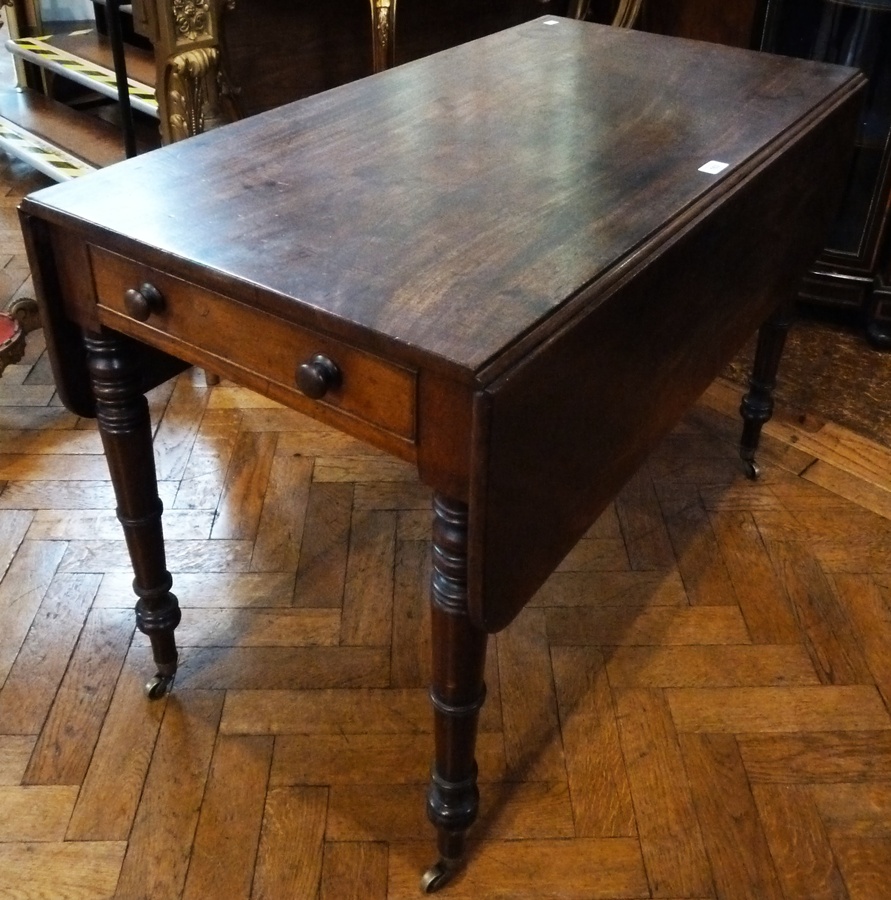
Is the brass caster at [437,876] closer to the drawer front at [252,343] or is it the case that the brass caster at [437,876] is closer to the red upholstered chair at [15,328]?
the drawer front at [252,343]

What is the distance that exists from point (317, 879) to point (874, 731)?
0.79m

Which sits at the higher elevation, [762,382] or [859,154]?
[859,154]

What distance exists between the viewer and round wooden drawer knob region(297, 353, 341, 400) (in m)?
→ 0.88

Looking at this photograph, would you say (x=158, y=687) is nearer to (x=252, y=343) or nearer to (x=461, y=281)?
(x=252, y=343)

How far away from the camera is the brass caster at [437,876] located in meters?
1.18

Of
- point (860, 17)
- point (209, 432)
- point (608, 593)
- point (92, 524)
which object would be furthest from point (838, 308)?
point (92, 524)

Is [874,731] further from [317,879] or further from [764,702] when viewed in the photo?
[317,879]

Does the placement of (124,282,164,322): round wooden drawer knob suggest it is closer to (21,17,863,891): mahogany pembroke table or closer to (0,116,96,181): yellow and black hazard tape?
(21,17,863,891): mahogany pembroke table

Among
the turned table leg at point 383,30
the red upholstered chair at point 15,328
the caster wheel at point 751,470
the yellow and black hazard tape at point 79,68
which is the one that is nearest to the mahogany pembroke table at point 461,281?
the caster wheel at point 751,470

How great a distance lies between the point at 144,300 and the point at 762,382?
1.17 m

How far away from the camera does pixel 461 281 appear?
892 millimetres

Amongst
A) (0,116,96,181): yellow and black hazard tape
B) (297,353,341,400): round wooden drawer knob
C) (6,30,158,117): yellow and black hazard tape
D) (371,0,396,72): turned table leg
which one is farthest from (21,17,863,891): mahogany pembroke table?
(0,116,96,181): yellow and black hazard tape

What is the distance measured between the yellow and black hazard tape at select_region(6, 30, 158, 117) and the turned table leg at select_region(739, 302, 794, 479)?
153 cm

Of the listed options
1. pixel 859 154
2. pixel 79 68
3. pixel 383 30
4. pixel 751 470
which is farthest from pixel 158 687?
pixel 79 68
